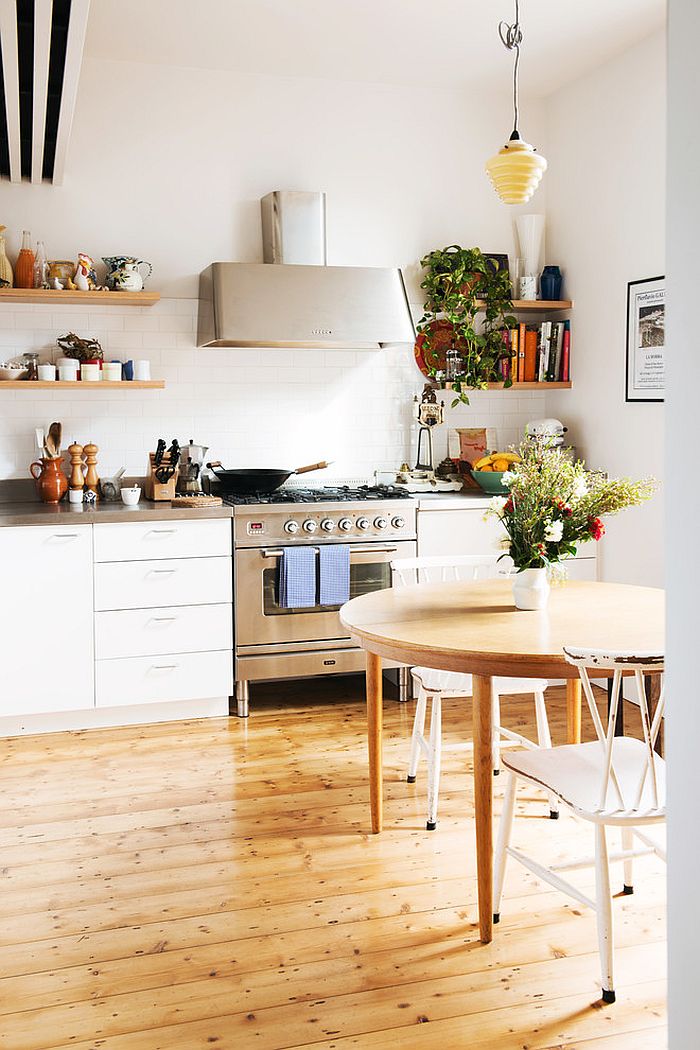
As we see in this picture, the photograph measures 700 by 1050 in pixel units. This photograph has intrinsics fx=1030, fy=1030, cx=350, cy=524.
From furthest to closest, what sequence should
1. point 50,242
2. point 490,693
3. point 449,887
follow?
point 50,242
point 449,887
point 490,693

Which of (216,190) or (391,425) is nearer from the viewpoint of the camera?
(216,190)

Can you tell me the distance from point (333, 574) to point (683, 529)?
358 centimetres

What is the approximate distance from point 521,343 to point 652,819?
3598 millimetres

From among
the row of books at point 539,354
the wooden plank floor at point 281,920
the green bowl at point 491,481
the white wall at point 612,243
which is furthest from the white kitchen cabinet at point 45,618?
the white wall at point 612,243

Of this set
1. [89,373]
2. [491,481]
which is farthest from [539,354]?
[89,373]

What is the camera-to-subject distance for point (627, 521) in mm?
5039

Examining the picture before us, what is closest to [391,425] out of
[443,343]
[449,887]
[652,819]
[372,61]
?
[443,343]

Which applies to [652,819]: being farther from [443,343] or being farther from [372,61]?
[372,61]

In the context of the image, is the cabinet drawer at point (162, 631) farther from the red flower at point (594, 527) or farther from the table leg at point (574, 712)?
the red flower at point (594, 527)

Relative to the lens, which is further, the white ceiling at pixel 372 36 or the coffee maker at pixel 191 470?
the coffee maker at pixel 191 470

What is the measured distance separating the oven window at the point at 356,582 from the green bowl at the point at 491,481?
2.25 ft

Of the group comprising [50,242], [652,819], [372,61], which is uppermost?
[372,61]

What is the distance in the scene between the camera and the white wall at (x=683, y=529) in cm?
120

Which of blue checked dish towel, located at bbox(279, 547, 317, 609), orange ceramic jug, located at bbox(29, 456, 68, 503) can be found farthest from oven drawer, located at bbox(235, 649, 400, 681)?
orange ceramic jug, located at bbox(29, 456, 68, 503)
